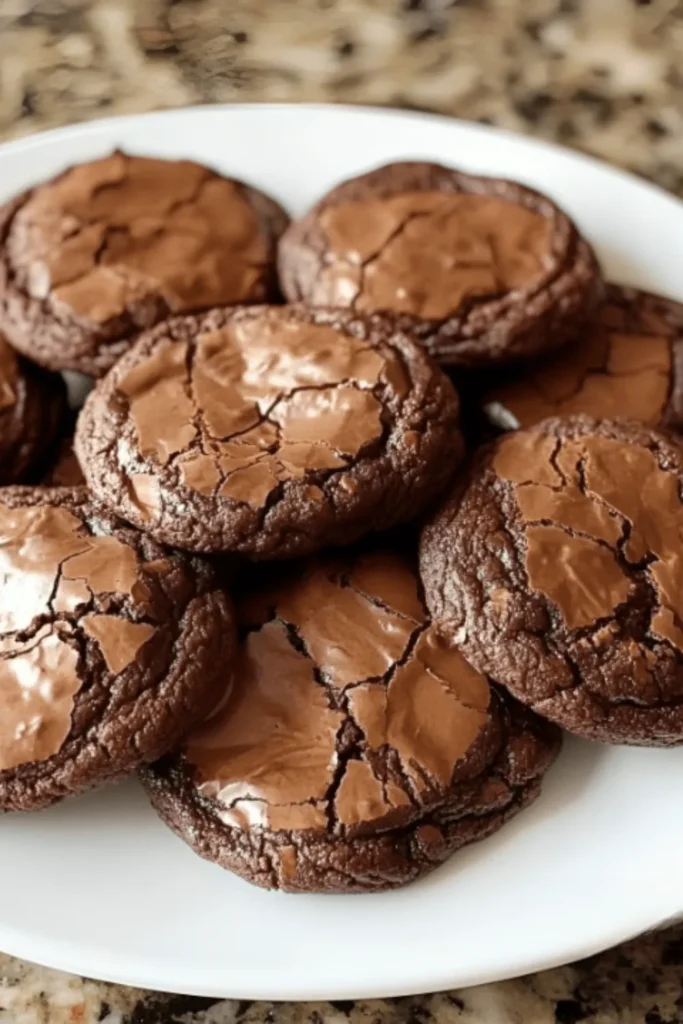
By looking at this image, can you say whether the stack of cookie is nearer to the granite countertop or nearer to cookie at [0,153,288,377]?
cookie at [0,153,288,377]

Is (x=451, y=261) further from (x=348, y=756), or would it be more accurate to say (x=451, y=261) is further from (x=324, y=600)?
(x=348, y=756)

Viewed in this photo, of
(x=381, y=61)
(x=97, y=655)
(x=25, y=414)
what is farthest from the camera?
(x=381, y=61)

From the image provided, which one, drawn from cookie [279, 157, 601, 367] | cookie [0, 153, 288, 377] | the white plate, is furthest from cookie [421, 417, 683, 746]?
cookie [0, 153, 288, 377]

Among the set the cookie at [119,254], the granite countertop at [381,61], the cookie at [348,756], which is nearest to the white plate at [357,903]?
the cookie at [348,756]

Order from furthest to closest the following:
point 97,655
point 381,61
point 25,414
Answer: point 381,61
point 25,414
point 97,655

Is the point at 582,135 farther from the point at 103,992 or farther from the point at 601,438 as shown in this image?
the point at 103,992

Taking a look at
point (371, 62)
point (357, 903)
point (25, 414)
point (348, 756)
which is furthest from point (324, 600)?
point (371, 62)

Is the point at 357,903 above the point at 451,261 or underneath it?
underneath

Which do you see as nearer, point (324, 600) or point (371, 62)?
point (324, 600)
